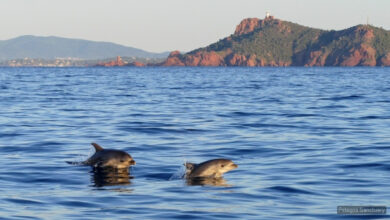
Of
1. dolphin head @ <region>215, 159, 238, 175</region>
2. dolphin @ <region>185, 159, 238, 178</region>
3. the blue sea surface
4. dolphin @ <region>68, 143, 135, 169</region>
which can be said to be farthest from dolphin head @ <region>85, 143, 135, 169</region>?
dolphin head @ <region>215, 159, 238, 175</region>

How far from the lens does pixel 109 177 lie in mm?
16094

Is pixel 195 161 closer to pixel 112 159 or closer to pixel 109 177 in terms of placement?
pixel 112 159

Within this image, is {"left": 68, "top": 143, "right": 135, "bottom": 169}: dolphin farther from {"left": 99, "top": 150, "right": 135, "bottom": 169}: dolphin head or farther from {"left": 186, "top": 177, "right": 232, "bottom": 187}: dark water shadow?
{"left": 186, "top": 177, "right": 232, "bottom": 187}: dark water shadow

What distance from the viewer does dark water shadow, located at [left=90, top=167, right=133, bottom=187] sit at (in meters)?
15.2

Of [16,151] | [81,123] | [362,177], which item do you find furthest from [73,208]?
[81,123]

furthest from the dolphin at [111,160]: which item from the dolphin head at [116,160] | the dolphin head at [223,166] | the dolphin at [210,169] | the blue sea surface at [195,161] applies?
the dolphin head at [223,166]

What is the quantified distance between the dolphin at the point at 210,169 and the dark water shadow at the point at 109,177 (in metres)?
1.43

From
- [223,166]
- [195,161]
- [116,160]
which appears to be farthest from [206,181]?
[195,161]

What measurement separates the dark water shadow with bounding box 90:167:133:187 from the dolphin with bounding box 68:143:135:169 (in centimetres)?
12

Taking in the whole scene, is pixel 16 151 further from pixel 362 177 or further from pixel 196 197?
pixel 362 177

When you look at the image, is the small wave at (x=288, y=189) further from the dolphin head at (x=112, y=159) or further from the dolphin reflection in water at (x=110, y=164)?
the dolphin head at (x=112, y=159)

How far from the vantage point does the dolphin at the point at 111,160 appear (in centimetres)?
1681

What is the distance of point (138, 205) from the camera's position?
41.4 feet

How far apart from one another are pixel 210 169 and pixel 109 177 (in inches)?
94.0
